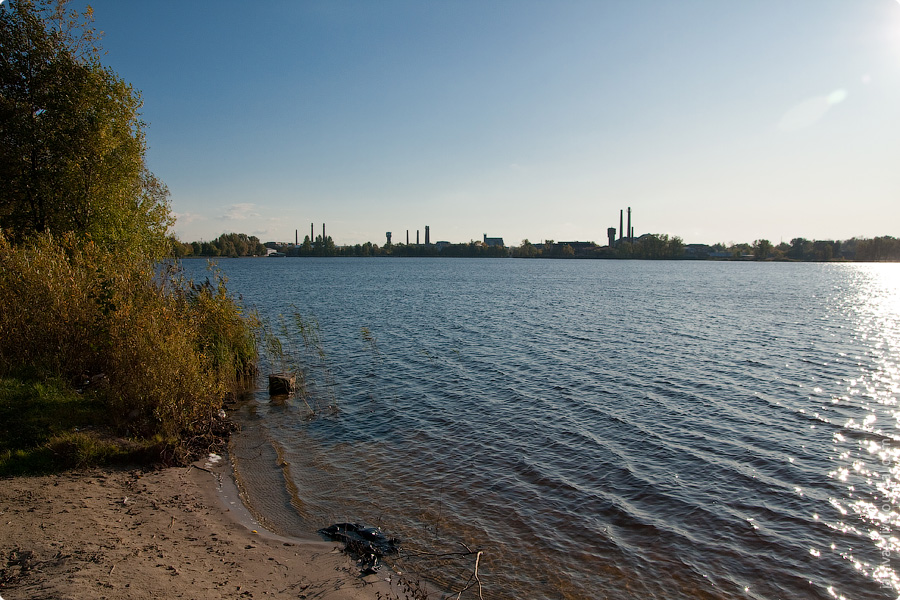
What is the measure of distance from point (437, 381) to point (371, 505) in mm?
10718

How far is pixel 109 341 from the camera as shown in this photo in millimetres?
12586

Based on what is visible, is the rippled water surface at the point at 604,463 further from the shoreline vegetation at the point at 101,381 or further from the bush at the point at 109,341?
the bush at the point at 109,341

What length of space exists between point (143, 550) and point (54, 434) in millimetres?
5102

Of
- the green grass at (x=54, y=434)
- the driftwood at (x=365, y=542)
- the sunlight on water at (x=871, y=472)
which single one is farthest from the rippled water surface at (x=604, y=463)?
A: the green grass at (x=54, y=434)

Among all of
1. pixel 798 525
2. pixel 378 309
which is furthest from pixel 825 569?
pixel 378 309

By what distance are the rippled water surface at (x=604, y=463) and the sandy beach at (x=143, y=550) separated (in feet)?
3.47

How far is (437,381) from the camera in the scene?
2127cm

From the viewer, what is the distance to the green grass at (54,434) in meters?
9.98

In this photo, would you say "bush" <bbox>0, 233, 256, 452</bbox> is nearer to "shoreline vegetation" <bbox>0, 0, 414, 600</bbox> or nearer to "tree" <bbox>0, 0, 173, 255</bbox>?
"shoreline vegetation" <bbox>0, 0, 414, 600</bbox>

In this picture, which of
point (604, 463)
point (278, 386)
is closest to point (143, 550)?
point (604, 463)

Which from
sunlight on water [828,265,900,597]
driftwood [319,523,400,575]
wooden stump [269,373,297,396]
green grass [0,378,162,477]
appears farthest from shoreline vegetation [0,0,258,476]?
sunlight on water [828,265,900,597]

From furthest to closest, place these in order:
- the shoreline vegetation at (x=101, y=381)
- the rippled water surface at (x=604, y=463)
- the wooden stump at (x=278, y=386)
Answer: the wooden stump at (x=278, y=386)
the rippled water surface at (x=604, y=463)
the shoreline vegetation at (x=101, y=381)

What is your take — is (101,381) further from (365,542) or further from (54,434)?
(365,542)

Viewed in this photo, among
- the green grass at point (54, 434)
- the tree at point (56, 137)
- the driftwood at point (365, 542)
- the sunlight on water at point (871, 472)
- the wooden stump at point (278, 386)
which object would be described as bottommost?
the sunlight on water at point (871, 472)
